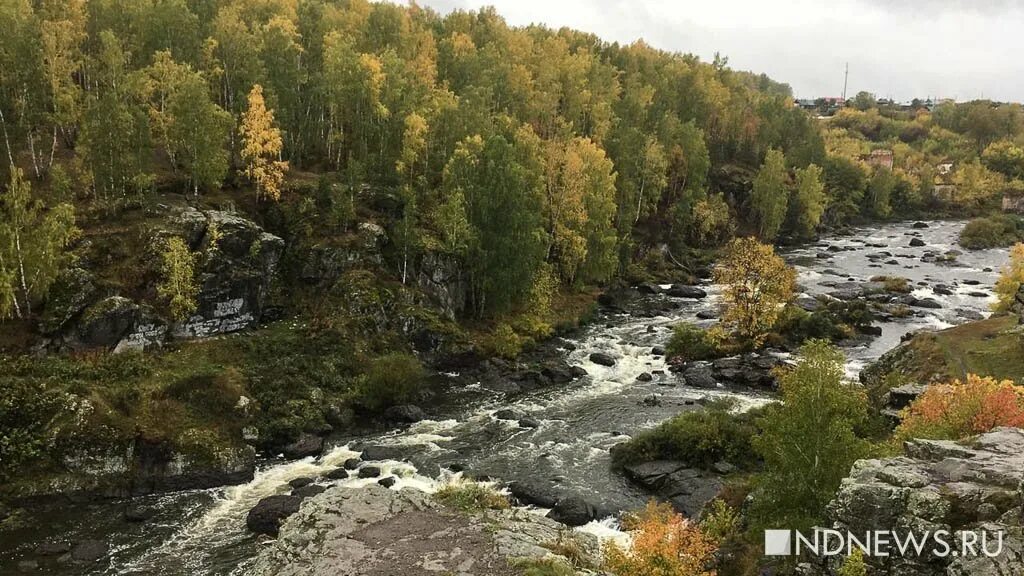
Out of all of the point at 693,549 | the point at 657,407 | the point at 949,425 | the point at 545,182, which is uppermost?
the point at 545,182

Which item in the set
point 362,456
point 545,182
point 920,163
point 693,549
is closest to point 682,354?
point 545,182

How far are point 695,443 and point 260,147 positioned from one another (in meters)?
47.0

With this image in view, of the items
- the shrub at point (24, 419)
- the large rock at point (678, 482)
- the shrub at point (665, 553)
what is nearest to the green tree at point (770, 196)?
the large rock at point (678, 482)

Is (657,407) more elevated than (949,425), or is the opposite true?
(949,425)

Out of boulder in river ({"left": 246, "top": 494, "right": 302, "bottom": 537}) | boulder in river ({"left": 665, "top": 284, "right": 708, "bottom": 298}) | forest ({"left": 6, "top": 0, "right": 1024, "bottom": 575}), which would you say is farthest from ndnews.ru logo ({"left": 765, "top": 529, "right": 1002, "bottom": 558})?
boulder in river ({"left": 665, "top": 284, "right": 708, "bottom": 298})

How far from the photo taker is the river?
1277 inches

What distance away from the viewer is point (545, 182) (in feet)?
249

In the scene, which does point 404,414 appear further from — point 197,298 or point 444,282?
point 197,298

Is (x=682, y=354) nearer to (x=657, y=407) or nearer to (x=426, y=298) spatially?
(x=657, y=407)

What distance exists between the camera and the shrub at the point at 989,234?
120438mm

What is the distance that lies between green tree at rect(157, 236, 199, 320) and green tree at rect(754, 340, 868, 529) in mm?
42952

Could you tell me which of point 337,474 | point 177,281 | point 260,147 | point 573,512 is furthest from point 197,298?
point 573,512

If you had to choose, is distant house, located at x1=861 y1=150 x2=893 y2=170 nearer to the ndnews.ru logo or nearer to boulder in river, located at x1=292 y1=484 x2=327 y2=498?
boulder in river, located at x1=292 y1=484 x2=327 y2=498

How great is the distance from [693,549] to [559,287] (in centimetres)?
5446
